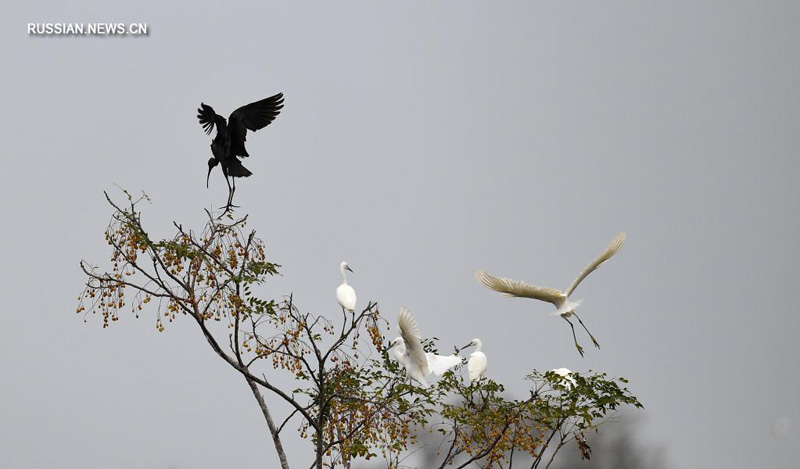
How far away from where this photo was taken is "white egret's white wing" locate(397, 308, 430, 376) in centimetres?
528

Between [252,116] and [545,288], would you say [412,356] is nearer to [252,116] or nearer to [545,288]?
[545,288]

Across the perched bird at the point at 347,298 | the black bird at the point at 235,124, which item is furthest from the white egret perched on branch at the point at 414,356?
the black bird at the point at 235,124

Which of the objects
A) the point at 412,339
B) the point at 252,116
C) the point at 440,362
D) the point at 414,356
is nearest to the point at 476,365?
the point at 440,362

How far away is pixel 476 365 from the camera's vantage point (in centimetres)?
581

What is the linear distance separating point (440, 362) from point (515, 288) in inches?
27.1

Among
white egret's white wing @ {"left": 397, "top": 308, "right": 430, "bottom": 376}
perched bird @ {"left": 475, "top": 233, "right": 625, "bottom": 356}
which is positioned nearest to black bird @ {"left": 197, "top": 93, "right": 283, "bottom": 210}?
white egret's white wing @ {"left": 397, "top": 308, "right": 430, "bottom": 376}

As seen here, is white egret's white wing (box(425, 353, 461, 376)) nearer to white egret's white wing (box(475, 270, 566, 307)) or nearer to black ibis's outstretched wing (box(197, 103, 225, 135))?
white egret's white wing (box(475, 270, 566, 307))

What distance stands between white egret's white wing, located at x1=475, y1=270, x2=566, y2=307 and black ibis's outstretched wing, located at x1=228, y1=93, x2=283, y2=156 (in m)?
1.28

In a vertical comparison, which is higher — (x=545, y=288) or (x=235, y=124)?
(x=235, y=124)

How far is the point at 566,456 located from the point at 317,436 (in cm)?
229

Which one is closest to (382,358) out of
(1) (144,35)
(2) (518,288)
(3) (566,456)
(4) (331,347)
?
(4) (331,347)

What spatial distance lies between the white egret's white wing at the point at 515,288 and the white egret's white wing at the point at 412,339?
15.3 inches

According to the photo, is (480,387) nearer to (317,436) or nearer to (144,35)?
(317,436)

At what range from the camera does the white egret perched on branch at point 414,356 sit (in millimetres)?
5320
